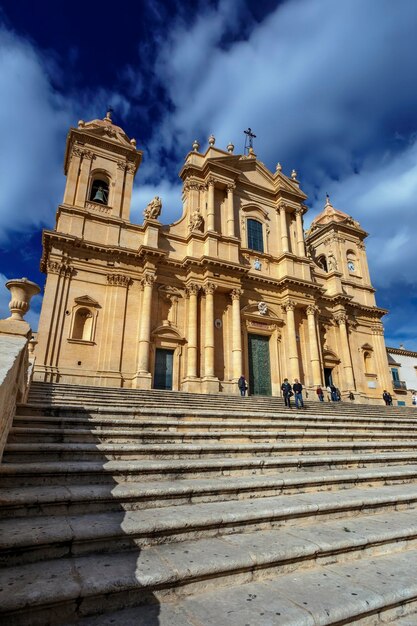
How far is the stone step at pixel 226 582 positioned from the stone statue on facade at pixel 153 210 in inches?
738

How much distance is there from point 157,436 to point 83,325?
43.5ft

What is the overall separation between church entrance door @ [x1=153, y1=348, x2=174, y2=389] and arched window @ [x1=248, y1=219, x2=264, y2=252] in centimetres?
941

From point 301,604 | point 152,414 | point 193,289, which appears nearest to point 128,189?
point 193,289

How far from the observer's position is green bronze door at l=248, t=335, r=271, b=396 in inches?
810

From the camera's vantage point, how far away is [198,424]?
6.75 meters

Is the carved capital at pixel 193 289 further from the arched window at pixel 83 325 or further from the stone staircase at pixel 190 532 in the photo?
the stone staircase at pixel 190 532

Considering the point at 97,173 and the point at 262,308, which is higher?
the point at 97,173

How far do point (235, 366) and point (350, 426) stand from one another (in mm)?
10722

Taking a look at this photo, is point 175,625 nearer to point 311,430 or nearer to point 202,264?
point 311,430

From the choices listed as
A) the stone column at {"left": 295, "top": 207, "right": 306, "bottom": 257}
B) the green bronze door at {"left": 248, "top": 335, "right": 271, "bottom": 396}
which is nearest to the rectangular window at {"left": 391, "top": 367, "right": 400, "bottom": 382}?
the stone column at {"left": 295, "top": 207, "right": 306, "bottom": 257}

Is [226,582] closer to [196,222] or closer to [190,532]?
[190,532]

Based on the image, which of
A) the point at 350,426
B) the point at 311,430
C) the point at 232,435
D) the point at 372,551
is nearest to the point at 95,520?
the point at 372,551

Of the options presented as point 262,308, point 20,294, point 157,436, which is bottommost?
point 157,436

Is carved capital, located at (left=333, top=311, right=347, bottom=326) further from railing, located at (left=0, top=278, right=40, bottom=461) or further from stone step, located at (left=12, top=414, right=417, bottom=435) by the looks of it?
railing, located at (left=0, top=278, right=40, bottom=461)
